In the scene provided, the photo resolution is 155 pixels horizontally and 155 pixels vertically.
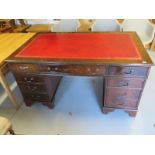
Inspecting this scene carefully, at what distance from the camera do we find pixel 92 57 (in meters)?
1.37

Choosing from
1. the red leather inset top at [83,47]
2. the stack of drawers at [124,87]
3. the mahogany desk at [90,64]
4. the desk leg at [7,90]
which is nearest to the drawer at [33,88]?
the mahogany desk at [90,64]

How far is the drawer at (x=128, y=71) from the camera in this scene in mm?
1283

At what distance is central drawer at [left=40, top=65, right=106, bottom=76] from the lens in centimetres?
134

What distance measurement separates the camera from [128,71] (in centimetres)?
131

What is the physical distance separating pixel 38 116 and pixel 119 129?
93 cm

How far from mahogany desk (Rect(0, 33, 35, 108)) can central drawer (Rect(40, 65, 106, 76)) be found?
17.1 inches

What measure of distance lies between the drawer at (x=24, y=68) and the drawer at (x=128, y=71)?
2.33ft

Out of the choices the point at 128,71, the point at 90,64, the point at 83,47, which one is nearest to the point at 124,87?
the point at 128,71

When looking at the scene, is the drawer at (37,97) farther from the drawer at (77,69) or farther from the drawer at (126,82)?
the drawer at (126,82)

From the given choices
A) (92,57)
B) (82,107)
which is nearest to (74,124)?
(82,107)

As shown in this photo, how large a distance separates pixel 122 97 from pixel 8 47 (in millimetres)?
1425
